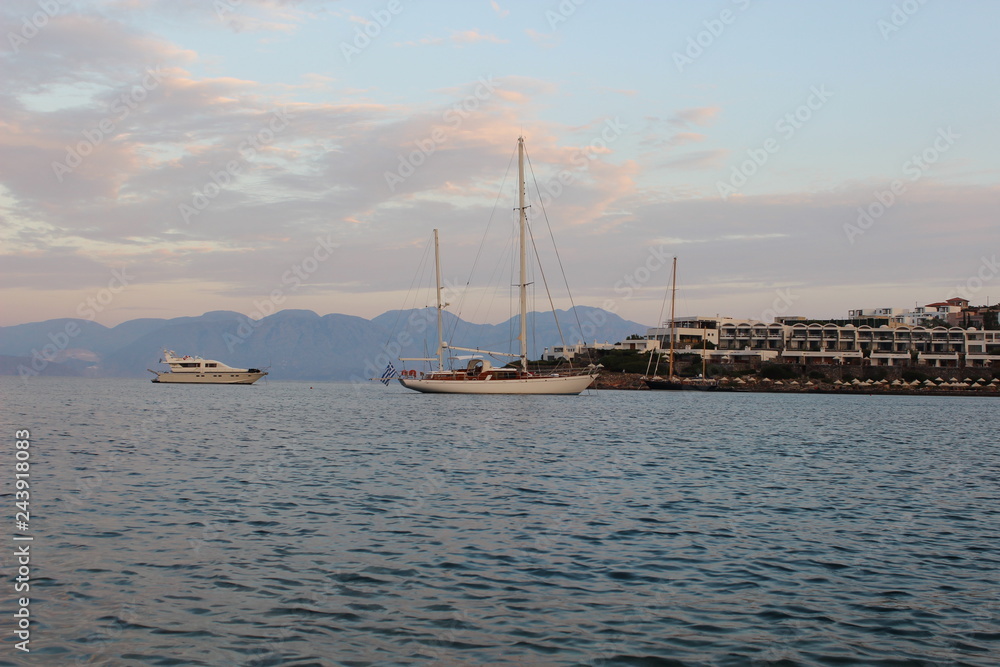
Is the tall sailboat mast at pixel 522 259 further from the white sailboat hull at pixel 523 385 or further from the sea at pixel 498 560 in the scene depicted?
the sea at pixel 498 560

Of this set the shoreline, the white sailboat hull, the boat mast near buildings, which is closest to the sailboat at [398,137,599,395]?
the white sailboat hull

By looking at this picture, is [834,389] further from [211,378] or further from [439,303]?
[211,378]

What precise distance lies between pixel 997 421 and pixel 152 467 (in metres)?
67.6

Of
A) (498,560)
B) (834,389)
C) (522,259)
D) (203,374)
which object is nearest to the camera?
(498,560)

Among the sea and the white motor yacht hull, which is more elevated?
the sea

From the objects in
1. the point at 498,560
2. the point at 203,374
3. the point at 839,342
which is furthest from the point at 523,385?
the point at 839,342

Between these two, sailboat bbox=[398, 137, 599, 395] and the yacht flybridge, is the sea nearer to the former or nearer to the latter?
sailboat bbox=[398, 137, 599, 395]

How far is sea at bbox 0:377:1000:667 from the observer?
10.1m

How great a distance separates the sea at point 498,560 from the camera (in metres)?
10.1

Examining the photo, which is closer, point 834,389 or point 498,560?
point 498,560

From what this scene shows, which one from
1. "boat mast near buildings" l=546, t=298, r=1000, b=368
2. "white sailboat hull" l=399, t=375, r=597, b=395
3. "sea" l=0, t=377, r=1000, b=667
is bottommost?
"sea" l=0, t=377, r=1000, b=667

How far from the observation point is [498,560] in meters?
14.4

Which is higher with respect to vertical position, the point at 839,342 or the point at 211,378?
the point at 839,342

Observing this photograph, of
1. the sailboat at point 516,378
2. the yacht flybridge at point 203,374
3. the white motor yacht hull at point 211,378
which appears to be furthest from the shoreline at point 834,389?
the yacht flybridge at point 203,374
